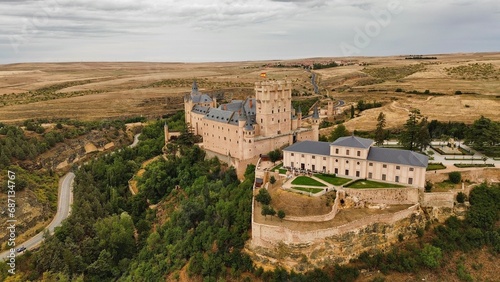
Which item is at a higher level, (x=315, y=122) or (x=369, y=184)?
(x=315, y=122)

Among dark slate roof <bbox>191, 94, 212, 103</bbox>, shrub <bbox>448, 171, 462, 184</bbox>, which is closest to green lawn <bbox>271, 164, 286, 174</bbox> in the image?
shrub <bbox>448, 171, 462, 184</bbox>

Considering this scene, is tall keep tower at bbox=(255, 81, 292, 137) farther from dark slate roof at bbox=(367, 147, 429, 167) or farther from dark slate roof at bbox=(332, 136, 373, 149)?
dark slate roof at bbox=(367, 147, 429, 167)

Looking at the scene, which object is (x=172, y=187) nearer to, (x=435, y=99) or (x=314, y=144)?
(x=314, y=144)

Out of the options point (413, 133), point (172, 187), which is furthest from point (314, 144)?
point (172, 187)

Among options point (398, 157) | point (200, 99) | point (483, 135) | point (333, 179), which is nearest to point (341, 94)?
point (200, 99)

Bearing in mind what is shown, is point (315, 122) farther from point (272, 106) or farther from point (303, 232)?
point (303, 232)

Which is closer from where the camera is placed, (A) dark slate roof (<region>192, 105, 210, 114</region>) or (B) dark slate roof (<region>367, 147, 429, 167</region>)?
(B) dark slate roof (<region>367, 147, 429, 167</region>)
